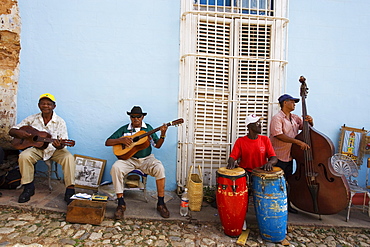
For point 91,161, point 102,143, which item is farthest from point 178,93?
point 91,161

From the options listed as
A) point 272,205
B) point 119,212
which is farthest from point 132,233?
point 272,205

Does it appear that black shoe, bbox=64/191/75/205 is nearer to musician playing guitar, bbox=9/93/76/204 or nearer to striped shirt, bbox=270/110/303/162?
musician playing guitar, bbox=9/93/76/204

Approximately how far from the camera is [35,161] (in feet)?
11.8

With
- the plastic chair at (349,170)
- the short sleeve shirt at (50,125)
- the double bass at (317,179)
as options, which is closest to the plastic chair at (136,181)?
the short sleeve shirt at (50,125)

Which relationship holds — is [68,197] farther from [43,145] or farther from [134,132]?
[134,132]

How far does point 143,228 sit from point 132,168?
84 centimetres

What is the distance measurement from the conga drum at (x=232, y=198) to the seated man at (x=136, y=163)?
2.65 feet

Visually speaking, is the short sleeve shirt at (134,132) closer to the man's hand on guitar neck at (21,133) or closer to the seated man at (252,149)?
the man's hand on guitar neck at (21,133)

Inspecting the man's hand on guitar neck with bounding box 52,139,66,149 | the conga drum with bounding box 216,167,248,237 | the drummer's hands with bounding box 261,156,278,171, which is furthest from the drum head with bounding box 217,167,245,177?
the man's hand on guitar neck with bounding box 52,139,66,149

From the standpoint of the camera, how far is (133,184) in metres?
3.91

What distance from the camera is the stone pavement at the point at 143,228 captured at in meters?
2.87

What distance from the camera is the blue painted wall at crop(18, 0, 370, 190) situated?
4.09 metres

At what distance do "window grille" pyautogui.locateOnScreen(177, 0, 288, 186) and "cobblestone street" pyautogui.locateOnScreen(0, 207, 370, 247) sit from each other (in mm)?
1101

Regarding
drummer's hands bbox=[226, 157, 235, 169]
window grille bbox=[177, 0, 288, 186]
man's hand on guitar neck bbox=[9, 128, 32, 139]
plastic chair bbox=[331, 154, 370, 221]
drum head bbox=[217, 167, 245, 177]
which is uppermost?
window grille bbox=[177, 0, 288, 186]
